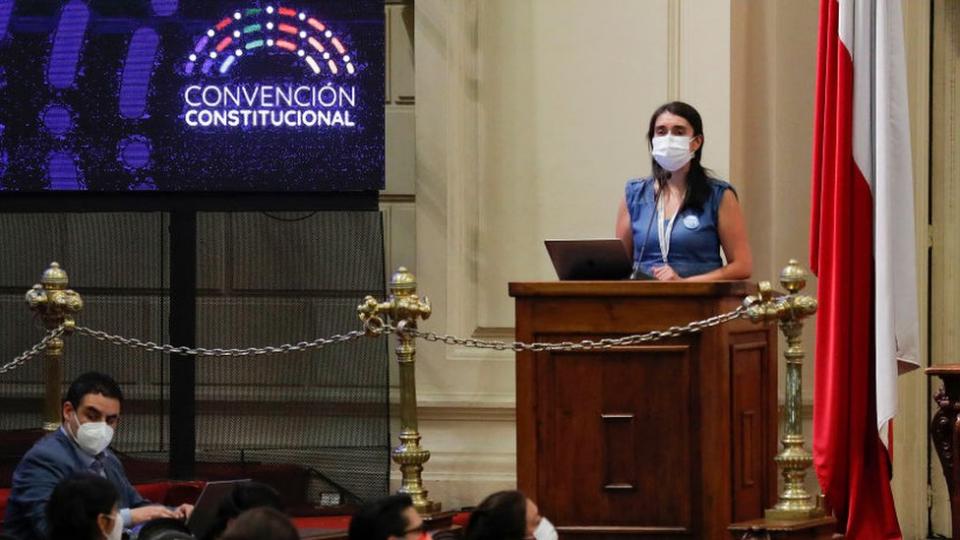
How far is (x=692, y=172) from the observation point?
7383mm

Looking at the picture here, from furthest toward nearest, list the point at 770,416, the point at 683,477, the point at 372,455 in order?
the point at 372,455 → the point at 770,416 → the point at 683,477

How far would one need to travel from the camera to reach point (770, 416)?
7.33m

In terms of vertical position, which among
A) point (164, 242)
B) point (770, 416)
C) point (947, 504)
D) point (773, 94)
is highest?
point (773, 94)

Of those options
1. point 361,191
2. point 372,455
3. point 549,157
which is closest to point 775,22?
point 549,157

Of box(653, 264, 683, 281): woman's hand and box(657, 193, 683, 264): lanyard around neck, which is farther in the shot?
box(657, 193, 683, 264): lanyard around neck

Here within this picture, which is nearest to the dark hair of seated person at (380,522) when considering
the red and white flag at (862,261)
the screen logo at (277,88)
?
the red and white flag at (862,261)

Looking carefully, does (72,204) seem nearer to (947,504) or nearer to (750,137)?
(750,137)

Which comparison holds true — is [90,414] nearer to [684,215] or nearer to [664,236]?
[664,236]

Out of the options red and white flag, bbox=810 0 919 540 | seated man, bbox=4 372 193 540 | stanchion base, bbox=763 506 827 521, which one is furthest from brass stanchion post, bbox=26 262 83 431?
red and white flag, bbox=810 0 919 540

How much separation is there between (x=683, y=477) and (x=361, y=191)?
8.29 ft

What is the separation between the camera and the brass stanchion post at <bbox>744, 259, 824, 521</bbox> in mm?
7031

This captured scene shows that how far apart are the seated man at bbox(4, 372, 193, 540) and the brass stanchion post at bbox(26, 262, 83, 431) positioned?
2.93 ft

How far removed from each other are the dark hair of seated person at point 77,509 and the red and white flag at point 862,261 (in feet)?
11.1

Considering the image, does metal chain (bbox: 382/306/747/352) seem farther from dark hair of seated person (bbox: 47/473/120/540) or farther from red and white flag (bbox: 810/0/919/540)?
dark hair of seated person (bbox: 47/473/120/540)
